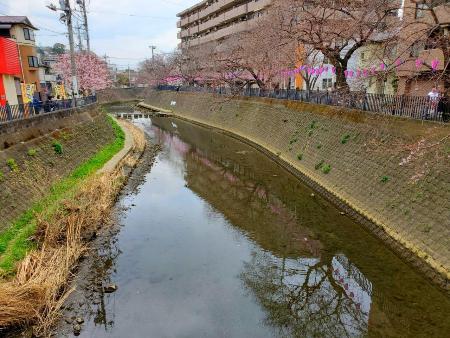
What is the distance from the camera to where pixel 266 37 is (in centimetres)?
2950

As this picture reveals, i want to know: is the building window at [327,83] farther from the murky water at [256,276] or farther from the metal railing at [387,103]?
the murky water at [256,276]

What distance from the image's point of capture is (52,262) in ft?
31.8

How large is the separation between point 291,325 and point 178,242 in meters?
5.68

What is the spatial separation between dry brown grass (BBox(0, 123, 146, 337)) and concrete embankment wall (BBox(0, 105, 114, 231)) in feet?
4.92

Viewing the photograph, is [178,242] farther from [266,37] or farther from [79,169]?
[266,37]

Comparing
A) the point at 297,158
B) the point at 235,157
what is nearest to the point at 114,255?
the point at 297,158

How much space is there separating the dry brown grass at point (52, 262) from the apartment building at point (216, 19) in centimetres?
4073

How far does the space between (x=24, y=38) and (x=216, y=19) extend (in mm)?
39348

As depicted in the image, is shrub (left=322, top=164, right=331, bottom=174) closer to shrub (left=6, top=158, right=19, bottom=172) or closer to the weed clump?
the weed clump

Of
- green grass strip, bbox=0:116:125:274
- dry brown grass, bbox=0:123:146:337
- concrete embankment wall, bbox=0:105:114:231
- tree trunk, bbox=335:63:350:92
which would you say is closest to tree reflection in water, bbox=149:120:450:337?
dry brown grass, bbox=0:123:146:337

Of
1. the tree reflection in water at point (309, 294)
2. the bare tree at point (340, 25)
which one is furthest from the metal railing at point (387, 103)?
the tree reflection in water at point (309, 294)

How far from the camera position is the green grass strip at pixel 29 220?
1007cm

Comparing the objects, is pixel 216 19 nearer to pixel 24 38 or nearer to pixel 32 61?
pixel 32 61

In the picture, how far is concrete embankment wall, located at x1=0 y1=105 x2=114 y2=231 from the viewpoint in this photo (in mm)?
12820
